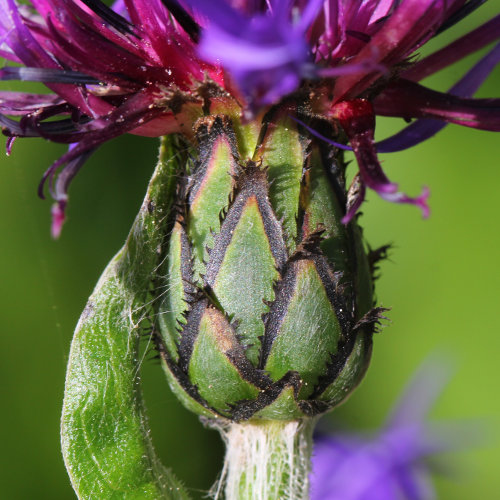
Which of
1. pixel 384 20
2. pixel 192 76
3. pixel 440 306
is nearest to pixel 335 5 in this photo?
pixel 384 20

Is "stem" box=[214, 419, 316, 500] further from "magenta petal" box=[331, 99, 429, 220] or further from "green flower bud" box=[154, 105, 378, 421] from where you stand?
"magenta petal" box=[331, 99, 429, 220]

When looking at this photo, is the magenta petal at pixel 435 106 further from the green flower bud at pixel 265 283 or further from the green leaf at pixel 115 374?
the green leaf at pixel 115 374

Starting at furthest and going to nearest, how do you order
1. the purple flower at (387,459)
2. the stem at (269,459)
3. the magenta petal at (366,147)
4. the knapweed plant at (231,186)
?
the purple flower at (387,459) < the stem at (269,459) < the knapweed plant at (231,186) < the magenta petal at (366,147)

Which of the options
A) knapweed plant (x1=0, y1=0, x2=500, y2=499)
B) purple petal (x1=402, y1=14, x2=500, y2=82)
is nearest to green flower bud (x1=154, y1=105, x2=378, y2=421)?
knapweed plant (x1=0, y1=0, x2=500, y2=499)

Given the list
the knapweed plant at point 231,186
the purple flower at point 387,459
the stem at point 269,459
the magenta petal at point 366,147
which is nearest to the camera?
the magenta petal at point 366,147

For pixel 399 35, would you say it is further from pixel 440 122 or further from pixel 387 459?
pixel 387 459

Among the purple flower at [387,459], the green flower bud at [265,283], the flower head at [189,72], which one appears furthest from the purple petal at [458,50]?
the purple flower at [387,459]

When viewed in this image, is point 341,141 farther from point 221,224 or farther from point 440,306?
point 440,306
